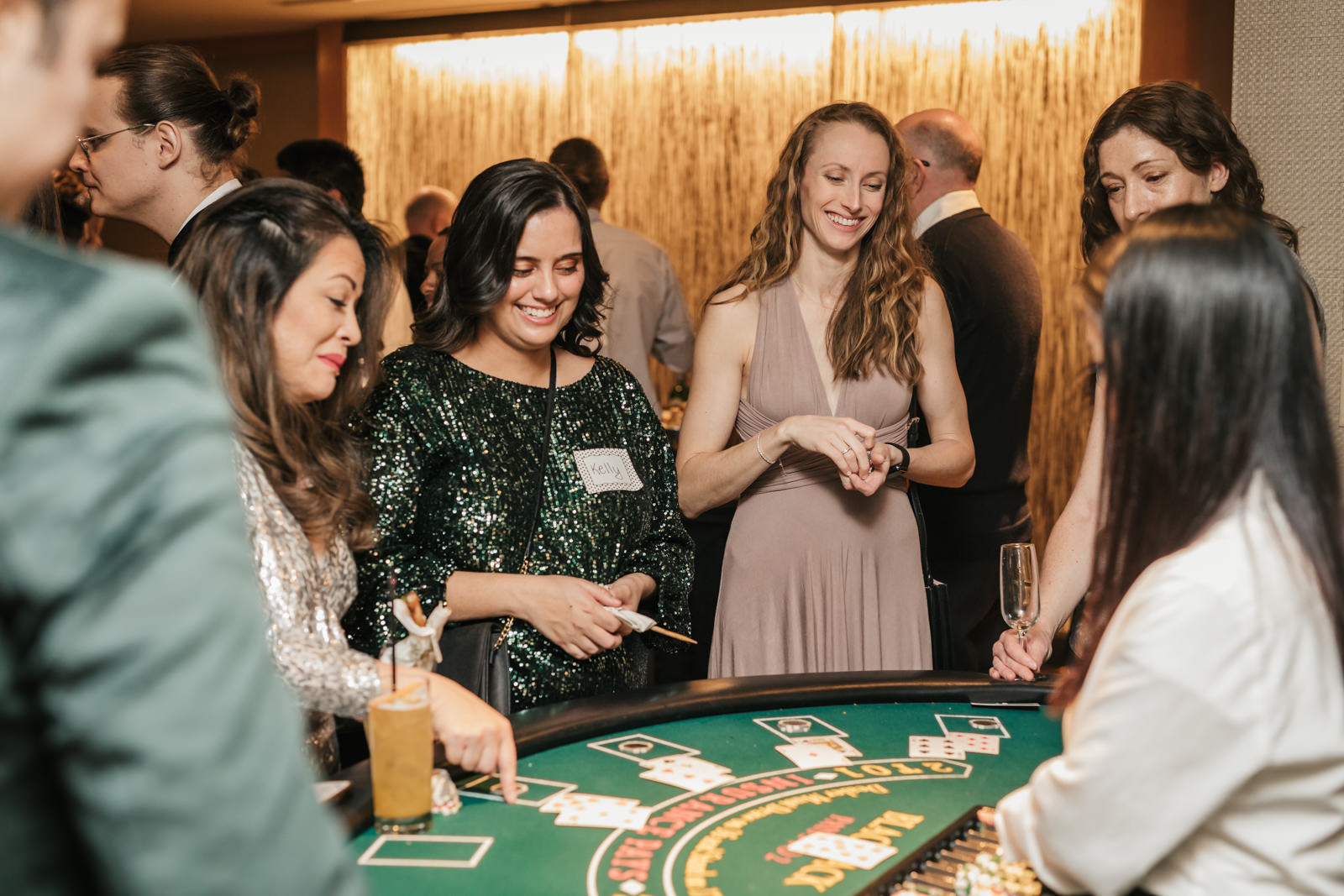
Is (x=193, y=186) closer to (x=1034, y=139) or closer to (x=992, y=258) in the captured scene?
(x=992, y=258)

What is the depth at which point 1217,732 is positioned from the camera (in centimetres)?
100

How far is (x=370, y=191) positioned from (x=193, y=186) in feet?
15.9

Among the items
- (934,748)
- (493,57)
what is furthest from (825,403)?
(493,57)

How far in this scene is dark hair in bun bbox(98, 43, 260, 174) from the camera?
2.60 meters

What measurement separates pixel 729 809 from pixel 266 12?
6.81 m

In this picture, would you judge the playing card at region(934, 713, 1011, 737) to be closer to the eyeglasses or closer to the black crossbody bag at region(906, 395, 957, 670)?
the black crossbody bag at region(906, 395, 957, 670)

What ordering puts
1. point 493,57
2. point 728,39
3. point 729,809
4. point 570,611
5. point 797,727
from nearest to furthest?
point 729,809, point 797,727, point 570,611, point 728,39, point 493,57

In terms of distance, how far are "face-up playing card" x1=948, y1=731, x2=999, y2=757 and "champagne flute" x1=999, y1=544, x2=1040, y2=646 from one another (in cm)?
25

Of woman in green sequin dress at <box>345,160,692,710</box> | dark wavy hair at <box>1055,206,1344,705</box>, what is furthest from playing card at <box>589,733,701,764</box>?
dark wavy hair at <box>1055,206,1344,705</box>

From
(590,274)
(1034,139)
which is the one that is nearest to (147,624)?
(590,274)

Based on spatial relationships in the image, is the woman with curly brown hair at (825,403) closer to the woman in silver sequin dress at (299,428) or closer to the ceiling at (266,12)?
the woman in silver sequin dress at (299,428)

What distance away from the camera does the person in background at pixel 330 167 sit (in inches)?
176

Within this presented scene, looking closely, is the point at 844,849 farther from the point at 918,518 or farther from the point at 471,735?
the point at 918,518

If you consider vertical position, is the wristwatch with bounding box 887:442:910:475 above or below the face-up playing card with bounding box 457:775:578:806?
above
